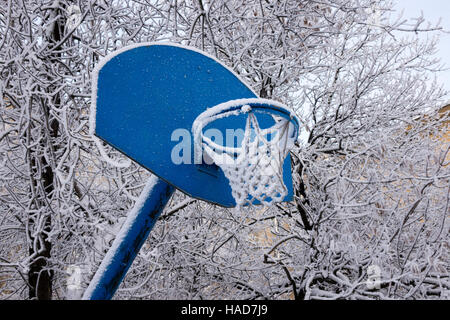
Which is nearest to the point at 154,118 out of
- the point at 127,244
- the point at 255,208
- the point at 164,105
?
the point at 164,105

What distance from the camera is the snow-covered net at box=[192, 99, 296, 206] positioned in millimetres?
2219

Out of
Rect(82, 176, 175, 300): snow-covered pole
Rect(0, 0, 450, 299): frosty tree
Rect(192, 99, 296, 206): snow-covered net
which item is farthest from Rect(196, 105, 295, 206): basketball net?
Rect(0, 0, 450, 299): frosty tree

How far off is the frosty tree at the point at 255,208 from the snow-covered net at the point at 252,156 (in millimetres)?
1381

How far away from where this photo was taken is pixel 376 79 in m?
5.75

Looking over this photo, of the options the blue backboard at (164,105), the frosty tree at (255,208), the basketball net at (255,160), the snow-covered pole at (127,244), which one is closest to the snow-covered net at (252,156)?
the basketball net at (255,160)

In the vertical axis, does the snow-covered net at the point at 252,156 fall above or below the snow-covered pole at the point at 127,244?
above

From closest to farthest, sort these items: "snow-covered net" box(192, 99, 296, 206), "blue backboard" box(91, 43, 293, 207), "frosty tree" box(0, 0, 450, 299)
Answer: "blue backboard" box(91, 43, 293, 207) → "snow-covered net" box(192, 99, 296, 206) → "frosty tree" box(0, 0, 450, 299)

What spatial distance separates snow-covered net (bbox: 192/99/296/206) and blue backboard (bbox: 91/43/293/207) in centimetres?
10

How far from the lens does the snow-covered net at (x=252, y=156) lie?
2219mm

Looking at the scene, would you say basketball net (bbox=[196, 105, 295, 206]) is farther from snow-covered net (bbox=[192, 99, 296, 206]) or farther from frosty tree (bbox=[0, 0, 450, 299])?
frosty tree (bbox=[0, 0, 450, 299])

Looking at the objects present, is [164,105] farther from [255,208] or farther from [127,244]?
[255,208]

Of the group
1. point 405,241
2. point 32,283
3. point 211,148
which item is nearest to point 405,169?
point 405,241

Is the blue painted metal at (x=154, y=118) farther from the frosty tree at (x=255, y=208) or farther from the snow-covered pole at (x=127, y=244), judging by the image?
the frosty tree at (x=255, y=208)
